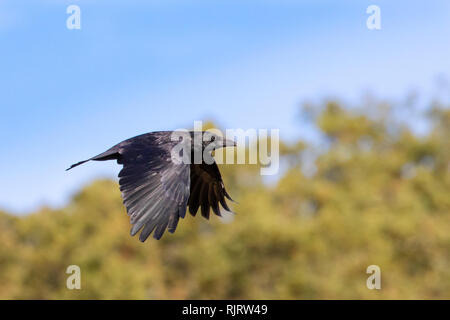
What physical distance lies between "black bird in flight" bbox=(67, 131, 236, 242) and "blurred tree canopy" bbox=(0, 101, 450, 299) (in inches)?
845

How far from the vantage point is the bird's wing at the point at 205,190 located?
8719 mm

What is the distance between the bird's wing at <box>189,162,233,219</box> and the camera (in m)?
8.72

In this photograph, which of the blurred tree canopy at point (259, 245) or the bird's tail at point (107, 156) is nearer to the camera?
the bird's tail at point (107, 156)

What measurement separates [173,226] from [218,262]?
24.3m

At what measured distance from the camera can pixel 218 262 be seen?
3053 centimetres

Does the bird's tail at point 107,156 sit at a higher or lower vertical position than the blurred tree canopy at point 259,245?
higher

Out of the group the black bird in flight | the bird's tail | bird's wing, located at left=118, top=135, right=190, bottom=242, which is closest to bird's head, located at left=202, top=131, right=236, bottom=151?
the black bird in flight

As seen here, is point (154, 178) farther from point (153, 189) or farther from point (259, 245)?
point (259, 245)

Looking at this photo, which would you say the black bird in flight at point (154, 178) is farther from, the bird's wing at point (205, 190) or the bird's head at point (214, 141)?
the bird's wing at point (205, 190)

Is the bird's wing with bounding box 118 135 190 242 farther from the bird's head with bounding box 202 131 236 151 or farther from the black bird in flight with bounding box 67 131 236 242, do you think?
the bird's head with bounding box 202 131 236 151

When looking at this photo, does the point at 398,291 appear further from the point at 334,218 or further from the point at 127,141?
the point at 127,141

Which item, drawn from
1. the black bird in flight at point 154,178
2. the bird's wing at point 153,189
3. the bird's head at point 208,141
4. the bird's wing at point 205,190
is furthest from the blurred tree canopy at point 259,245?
the bird's wing at point 153,189

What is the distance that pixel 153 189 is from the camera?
6867 millimetres

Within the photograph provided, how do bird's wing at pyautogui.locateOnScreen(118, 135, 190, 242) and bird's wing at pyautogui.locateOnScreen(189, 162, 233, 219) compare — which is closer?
bird's wing at pyautogui.locateOnScreen(118, 135, 190, 242)
